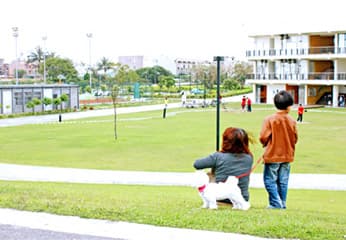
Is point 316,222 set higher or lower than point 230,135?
lower

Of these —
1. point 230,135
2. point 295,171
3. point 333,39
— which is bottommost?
point 295,171

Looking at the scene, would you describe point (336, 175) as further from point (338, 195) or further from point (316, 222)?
point (316, 222)

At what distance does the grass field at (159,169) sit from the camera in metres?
6.95

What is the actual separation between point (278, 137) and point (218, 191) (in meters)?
1.24

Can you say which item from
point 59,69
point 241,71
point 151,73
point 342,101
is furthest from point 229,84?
point 151,73

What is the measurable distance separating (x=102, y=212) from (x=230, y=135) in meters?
1.94

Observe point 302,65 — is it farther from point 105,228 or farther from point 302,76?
point 105,228

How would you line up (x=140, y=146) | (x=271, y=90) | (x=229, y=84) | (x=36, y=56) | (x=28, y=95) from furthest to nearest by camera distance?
(x=36, y=56)
(x=229, y=84)
(x=271, y=90)
(x=28, y=95)
(x=140, y=146)

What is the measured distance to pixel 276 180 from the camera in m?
8.33

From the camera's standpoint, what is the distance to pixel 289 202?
37.1ft

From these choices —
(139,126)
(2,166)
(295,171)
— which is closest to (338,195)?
(295,171)

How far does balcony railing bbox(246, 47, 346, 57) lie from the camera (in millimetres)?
60344

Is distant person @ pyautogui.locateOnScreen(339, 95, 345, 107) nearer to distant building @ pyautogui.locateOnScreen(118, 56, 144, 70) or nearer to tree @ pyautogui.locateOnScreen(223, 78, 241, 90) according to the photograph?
tree @ pyautogui.locateOnScreen(223, 78, 241, 90)

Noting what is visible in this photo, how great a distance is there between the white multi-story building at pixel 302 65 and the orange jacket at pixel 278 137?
5239 cm
